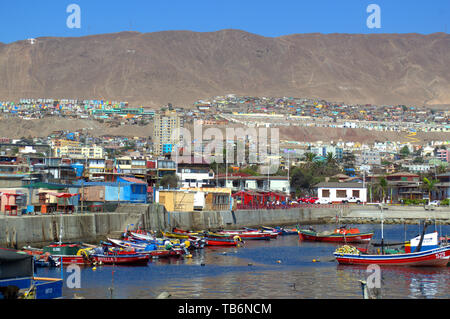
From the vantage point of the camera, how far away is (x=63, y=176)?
87125 millimetres

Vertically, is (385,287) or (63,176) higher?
(63,176)

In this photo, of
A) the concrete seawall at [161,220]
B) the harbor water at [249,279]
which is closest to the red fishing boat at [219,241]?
the concrete seawall at [161,220]

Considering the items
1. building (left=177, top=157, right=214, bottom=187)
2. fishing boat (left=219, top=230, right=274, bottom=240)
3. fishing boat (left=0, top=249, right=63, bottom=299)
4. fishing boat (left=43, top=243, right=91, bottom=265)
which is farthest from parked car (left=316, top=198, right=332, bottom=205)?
fishing boat (left=0, top=249, right=63, bottom=299)

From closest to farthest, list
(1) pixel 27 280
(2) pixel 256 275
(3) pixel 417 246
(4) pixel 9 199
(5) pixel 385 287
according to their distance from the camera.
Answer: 1. (1) pixel 27 280
2. (5) pixel 385 287
3. (2) pixel 256 275
4. (3) pixel 417 246
5. (4) pixel 9 199

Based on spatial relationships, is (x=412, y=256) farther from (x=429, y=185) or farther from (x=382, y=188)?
(x=382, y=188)

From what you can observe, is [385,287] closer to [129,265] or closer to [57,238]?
[129,265]

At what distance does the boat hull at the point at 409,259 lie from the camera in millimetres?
45438

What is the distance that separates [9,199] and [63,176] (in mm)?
28034

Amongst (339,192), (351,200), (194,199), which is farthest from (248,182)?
(194,199)

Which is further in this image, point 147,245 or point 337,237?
point 337,237

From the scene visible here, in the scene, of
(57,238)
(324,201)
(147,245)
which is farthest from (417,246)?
(324,201)

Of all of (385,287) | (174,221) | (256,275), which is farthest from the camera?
(174,221)

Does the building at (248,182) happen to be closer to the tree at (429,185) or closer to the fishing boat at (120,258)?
the tree at (429,185)

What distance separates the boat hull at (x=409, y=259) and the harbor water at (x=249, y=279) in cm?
47
